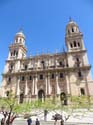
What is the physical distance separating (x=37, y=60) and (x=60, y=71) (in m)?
8.99

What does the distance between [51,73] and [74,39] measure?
13567mm

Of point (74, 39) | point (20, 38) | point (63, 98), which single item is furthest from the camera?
point (20, 38)

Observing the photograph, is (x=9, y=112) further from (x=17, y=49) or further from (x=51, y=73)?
(x=17, y=49)

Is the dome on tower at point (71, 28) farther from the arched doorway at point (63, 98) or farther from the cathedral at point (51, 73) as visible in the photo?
the arched doorway at point (63, 98)

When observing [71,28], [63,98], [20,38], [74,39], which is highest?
[71,28]

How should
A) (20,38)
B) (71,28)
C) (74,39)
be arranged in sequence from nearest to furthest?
1. (74,39)
2. (71,28)
3. (20,38)

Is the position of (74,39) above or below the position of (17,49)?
above

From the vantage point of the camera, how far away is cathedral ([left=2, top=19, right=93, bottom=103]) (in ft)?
126

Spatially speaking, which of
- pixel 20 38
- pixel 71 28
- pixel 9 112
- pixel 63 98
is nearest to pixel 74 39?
pixel 71 28

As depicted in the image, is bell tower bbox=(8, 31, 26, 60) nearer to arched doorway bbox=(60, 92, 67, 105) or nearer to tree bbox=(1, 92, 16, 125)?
arched doorway bbox=(60, 92, 67, 105)

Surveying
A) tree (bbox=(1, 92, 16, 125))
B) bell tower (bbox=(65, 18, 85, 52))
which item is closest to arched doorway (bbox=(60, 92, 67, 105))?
bell tower (bbox=(65, 18, 85, 52))

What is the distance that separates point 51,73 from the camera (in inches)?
1631

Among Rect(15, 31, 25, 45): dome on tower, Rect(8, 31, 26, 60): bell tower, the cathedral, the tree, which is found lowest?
the tree

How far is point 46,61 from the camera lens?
44.4 metres
